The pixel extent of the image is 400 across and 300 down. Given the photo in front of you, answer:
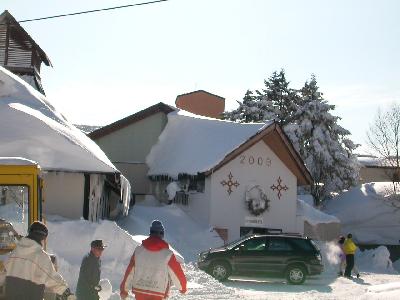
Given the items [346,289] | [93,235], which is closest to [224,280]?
[346,289]

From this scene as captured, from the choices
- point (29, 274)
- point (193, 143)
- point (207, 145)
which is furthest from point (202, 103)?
point (29, 274)

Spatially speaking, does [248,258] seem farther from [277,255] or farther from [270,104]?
[270,104]

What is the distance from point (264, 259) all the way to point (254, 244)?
0.58 m

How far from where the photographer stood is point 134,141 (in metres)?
36.3

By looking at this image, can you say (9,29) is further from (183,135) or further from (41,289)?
(41,289)

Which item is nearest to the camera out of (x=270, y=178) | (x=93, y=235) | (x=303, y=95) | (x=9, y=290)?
(x=9, y=290)

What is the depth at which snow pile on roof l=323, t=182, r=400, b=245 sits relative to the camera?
40.0 m

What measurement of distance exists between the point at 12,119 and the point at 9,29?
14.1m

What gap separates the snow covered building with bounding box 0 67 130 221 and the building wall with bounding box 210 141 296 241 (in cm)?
868

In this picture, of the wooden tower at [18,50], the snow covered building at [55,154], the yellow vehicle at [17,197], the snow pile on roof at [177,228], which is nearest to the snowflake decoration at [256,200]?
the snow pile on roof at [177,228]

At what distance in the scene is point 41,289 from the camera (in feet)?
22.0

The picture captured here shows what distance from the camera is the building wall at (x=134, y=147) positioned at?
36031mm

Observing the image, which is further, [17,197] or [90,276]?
[90,276]

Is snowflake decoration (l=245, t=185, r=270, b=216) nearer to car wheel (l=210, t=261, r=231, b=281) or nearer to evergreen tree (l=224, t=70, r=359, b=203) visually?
car wheel (l=210, t=261, r=231, b=281)
